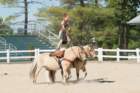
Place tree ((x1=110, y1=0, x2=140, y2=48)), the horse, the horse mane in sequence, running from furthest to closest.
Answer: tree ((x1=110, y1=0, x2=140, y2=48))
the horse mane
the horse

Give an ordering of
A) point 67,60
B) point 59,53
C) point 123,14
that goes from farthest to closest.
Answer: point 123,14, point 59,53, point 67,60

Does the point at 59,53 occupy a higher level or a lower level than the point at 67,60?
higher

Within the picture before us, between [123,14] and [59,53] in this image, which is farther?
[123,14]

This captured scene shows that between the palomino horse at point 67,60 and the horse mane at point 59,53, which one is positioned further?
the horse mane at point 59,53

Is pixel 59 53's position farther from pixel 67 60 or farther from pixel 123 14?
pixel 123 14

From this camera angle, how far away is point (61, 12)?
50.6 meters

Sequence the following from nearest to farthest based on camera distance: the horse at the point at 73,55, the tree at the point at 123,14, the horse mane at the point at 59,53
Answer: the horse at the point at 73,55 < the horse mane at the point at 59,53 < the tree at the point at 123,14

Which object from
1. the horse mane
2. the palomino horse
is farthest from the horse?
the horse mane

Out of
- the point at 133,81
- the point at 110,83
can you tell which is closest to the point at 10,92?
the point at 110,83

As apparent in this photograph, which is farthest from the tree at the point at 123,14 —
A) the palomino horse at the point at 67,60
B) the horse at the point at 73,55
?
the horse at the point at 73,55

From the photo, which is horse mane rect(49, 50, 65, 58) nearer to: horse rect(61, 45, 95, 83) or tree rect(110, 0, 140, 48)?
horse rect(61, 45, 95, 83)

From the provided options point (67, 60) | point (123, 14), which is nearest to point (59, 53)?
point (67, 60)

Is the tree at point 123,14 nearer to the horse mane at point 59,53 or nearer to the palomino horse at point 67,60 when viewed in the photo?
the palomino horse at point 67,60

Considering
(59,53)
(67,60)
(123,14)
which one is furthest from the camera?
(123,14)
